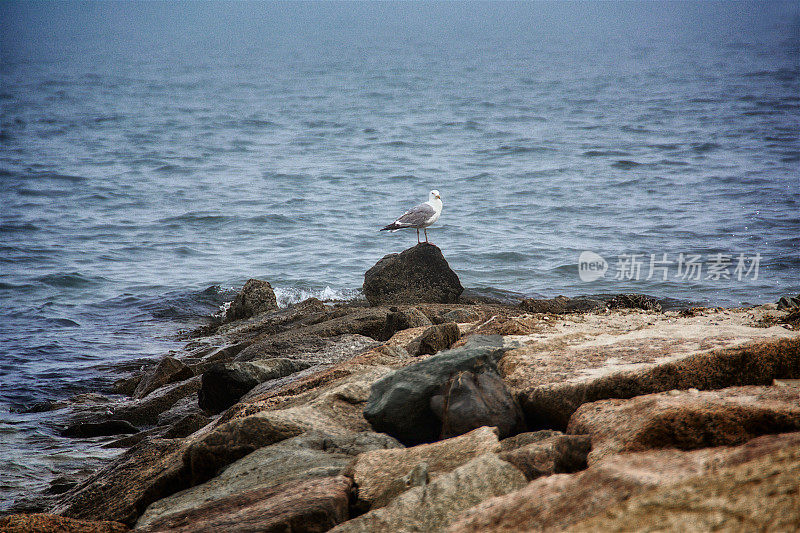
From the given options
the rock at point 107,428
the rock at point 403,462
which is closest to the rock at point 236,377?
the rock at point 107,428

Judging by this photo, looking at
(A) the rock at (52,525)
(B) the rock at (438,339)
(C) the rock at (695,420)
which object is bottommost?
(A) the rock at (52,525)

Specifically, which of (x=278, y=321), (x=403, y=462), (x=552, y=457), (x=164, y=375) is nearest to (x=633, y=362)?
(x=552, y=457)

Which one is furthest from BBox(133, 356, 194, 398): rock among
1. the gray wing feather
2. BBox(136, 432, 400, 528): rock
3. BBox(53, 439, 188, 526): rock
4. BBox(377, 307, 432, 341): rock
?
BBox(136, 432, 400, 528): rock

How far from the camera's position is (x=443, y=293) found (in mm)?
9500

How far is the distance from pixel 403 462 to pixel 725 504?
173 centimetres

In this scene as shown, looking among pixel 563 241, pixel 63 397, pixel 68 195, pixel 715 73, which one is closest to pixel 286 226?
pixel 563 241

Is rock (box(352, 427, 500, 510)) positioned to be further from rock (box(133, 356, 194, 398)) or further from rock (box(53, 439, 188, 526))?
rock (box(133, 356, 194, 398))

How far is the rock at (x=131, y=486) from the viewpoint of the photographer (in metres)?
3.99

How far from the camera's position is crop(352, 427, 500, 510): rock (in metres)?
3.14

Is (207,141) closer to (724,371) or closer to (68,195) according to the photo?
(68,195)

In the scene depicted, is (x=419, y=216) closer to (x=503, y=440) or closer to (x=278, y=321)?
(x=278, y=321)

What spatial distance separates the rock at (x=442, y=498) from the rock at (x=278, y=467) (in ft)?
2.21

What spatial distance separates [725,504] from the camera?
1911mm

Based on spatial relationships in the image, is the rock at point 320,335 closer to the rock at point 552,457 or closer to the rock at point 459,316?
the rock at point 459,316
